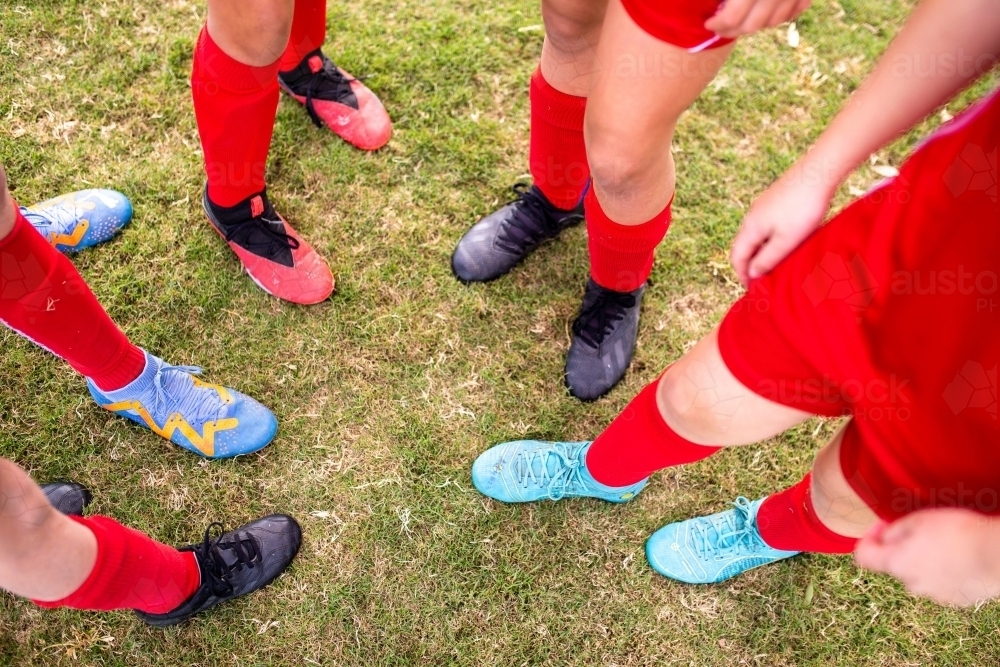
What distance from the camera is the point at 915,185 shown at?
1008 millimetres

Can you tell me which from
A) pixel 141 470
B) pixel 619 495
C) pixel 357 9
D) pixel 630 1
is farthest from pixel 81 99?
pixel 619 495

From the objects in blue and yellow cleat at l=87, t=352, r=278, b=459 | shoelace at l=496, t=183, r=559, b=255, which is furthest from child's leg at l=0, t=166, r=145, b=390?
shoelace at l=496, t=183, r=559, b=255

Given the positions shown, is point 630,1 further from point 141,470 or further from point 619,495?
point 141,470

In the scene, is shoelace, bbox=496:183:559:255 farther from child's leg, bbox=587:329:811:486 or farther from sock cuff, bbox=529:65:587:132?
child's leg, bbox=587:329:811:486

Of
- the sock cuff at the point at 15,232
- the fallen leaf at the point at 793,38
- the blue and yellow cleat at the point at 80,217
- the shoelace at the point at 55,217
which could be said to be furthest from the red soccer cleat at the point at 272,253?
the fallen leaf at the point at 793,38

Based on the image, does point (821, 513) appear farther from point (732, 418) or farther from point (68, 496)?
point (68, 496)

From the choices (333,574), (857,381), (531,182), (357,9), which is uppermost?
(857,381)

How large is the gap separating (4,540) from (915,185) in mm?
1604

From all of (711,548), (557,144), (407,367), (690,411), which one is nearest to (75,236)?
(407,367)

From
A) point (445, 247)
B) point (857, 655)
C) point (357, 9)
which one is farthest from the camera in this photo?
point (357, 9)

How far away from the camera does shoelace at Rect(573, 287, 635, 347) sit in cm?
210

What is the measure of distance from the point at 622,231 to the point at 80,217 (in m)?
1.81

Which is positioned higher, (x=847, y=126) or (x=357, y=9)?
(x=847, y=126)

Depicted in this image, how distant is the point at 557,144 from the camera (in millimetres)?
1920
